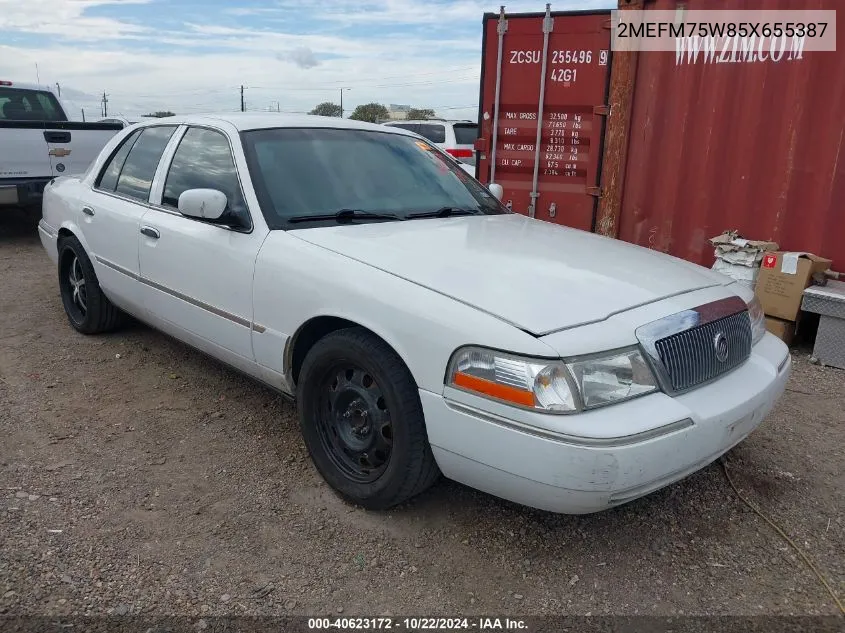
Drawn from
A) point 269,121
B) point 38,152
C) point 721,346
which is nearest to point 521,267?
point 721,346

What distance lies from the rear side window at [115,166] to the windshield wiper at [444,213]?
7.51ft

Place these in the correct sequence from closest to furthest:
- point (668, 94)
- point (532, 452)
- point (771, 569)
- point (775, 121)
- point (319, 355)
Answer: point (532, 452), point (771, 569), point (319, 355), point (775, 121), point (668, 94)

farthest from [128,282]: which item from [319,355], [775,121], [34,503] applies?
[775,121]

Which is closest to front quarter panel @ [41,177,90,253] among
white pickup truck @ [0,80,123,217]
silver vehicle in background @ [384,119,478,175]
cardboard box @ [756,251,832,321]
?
white pickup truck @ [0,80,123,217]

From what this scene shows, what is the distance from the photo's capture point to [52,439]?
353cm

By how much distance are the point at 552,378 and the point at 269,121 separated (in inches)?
93.7

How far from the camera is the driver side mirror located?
321 centimetres

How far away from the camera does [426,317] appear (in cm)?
250

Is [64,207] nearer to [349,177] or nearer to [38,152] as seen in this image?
[349,177]

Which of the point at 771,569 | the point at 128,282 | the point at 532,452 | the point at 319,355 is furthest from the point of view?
the point at 128,282

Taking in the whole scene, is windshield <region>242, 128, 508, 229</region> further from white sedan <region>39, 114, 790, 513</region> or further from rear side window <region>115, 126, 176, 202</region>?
rear side window <region>115, 126, 176, 202</region>

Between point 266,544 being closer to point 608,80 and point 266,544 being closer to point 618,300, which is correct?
point 618,300

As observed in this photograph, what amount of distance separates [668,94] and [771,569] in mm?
4458

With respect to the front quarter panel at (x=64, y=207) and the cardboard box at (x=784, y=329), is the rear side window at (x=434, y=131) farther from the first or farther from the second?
the cardboard box at (x=784, y=329)
